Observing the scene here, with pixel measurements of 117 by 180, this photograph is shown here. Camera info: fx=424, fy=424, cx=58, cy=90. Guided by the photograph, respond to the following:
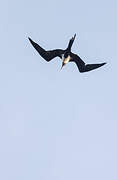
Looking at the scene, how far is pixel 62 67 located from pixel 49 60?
8.21ft

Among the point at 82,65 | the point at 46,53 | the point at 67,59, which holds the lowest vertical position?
the point at 82,65

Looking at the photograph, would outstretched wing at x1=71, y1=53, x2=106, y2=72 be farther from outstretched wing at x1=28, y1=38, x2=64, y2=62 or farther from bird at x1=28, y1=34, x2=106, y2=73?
outstretched wing at x1=28, y1=38, x2=64, y2=62

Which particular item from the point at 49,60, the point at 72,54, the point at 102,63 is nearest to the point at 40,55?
the point at 49,60

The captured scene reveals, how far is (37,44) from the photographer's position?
4806cm

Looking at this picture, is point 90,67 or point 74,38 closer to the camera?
point 74,38

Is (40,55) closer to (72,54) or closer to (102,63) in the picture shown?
(72,54)

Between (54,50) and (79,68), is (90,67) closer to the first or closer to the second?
(79,68)

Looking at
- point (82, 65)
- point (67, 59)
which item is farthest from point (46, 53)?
point (82, 65)

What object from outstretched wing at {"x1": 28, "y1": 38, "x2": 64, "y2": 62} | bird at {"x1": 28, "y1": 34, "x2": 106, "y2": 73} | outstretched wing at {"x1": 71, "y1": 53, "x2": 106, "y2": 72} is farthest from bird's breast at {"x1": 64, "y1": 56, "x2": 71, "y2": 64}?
outstretched wing at {"x1": 28, "y1": 38, "x2": 64, "y2": 62}

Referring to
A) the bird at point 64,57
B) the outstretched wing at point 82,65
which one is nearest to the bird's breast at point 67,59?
the bird at point 64,57

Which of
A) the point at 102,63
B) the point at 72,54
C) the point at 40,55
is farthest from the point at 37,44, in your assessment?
the point at 102,63

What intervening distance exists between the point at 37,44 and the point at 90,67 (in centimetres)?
661

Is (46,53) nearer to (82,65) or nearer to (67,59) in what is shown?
(67,59)

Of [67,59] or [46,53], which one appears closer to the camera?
[67,59]
